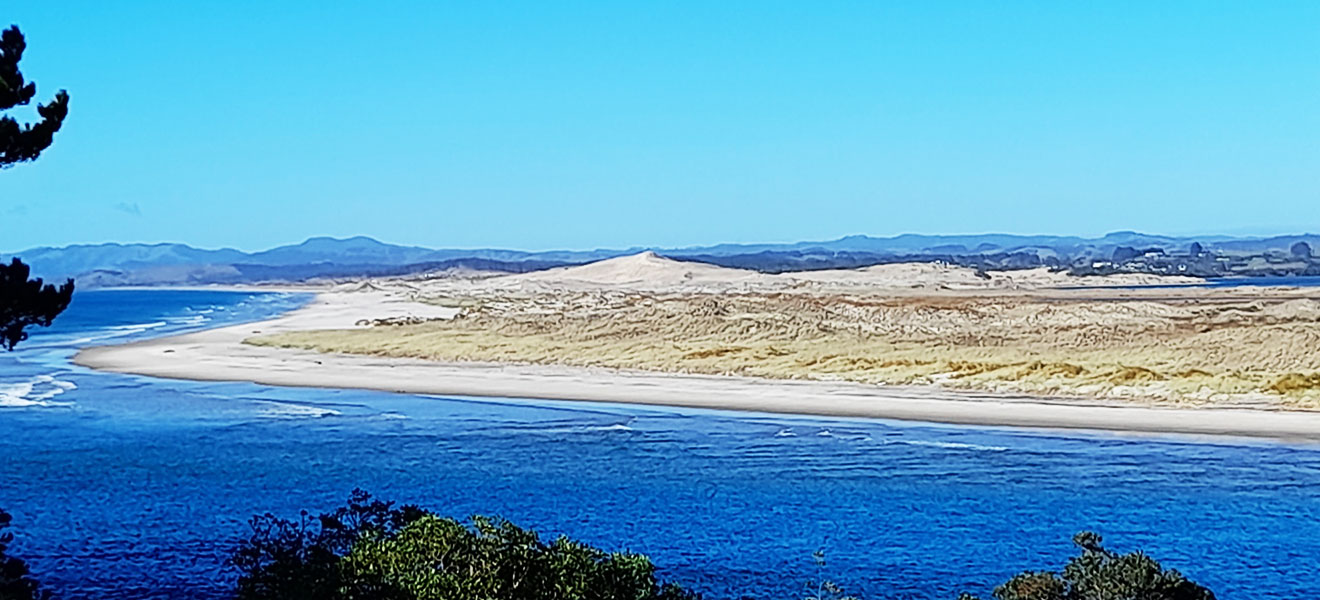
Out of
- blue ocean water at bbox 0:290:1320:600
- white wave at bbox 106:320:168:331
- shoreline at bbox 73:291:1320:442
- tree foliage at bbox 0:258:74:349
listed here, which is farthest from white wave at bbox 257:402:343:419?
white wave at bbox 106:320:168:331

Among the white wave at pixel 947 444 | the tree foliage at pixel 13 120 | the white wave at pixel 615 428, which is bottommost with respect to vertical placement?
the white wave at pixel 947 444

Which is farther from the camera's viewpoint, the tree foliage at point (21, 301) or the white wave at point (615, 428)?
the white wave at point (615, 428)

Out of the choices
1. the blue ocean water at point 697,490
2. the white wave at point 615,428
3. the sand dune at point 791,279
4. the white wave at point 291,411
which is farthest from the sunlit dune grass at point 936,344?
the sand dune at point 791,279

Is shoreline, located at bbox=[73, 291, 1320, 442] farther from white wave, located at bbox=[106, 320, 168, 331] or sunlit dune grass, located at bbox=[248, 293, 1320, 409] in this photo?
white wave, located at bbox=[106, 320, 168, 331]

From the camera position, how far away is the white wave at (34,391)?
41062 mm

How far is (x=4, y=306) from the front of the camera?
13.4 m

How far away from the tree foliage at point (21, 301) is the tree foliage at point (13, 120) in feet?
3.68

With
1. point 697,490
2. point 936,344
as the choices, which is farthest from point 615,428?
point 936,344

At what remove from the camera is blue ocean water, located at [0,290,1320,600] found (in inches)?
737

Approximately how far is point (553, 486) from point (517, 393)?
17544 millimetres

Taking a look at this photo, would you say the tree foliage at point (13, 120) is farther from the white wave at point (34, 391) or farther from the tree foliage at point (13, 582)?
the white wave at point (34, 391)

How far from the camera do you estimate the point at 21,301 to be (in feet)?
44.5

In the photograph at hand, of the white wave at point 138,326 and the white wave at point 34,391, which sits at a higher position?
the white wave at point 138,326

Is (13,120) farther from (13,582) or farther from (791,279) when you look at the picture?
(791,279)
